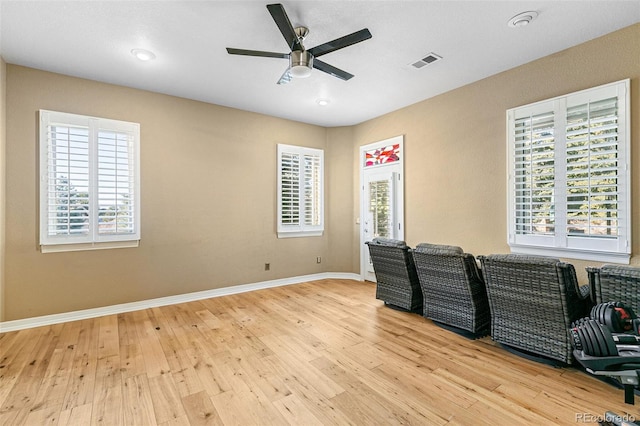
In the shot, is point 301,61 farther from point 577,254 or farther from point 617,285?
point 577,254

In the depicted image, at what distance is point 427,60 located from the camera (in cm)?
337

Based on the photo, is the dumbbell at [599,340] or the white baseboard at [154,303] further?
the white baseboard at [154,303]

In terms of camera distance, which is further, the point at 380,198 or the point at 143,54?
the point at 380,198

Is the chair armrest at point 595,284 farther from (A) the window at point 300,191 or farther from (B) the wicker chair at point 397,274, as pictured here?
(A) the window at point 300,191

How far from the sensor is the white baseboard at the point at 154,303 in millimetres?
3449

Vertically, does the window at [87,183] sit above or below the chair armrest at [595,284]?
above

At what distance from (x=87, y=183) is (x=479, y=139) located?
16.9 ft

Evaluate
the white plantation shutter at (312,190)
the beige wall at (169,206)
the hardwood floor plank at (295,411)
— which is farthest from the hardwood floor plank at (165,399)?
the white plantation shutter at (312,190)

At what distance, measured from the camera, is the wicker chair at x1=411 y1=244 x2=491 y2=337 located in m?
3.10

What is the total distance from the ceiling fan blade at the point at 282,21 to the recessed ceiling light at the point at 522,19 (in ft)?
6.46

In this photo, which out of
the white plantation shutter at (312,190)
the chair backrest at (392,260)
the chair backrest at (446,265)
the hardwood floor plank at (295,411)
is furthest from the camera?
the white plantation shutter at (312,190)

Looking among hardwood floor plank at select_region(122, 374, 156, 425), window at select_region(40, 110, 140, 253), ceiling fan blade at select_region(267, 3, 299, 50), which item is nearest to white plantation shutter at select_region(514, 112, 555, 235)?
ceiling fan blade at select_region(267, 3, 299, 50)

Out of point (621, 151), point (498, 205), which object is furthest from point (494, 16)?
point (498, 205)

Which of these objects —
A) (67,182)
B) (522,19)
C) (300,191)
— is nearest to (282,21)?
(522,19)
